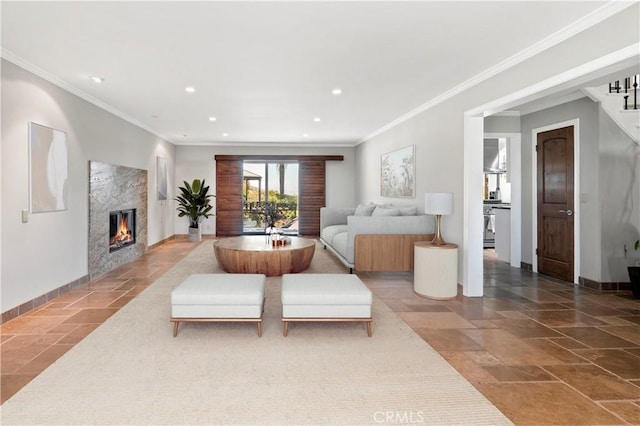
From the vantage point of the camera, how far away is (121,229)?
6.32 m

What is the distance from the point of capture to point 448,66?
388cm

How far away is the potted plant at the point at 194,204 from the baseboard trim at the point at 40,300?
4156 mm

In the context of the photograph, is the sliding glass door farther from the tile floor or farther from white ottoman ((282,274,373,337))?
white ottoman ((282,274,373,337))

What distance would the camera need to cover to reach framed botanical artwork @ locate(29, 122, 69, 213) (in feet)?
12.8

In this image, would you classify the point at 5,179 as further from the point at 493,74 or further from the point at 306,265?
the point at 493,74

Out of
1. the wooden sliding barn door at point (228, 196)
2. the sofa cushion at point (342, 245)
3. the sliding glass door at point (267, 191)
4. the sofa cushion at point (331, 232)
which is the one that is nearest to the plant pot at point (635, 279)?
the sofa cushion at point (342, 245)

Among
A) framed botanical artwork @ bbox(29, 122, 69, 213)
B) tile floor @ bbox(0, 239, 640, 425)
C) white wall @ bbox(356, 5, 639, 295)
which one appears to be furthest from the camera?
framed botanical artwork @ bbox(29, 122, 69, 213)

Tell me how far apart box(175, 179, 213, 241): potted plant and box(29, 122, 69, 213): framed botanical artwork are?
4595 mm

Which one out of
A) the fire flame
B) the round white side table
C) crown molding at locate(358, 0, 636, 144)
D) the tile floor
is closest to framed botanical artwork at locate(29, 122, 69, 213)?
the tile floor

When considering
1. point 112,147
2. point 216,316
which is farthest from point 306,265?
point 112,147

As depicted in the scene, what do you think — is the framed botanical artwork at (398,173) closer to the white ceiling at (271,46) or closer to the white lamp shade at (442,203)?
the white ceiling at (271,46)

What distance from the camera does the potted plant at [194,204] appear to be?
9234 mm

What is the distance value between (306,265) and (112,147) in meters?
3.61

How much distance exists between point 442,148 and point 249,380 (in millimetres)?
4004
